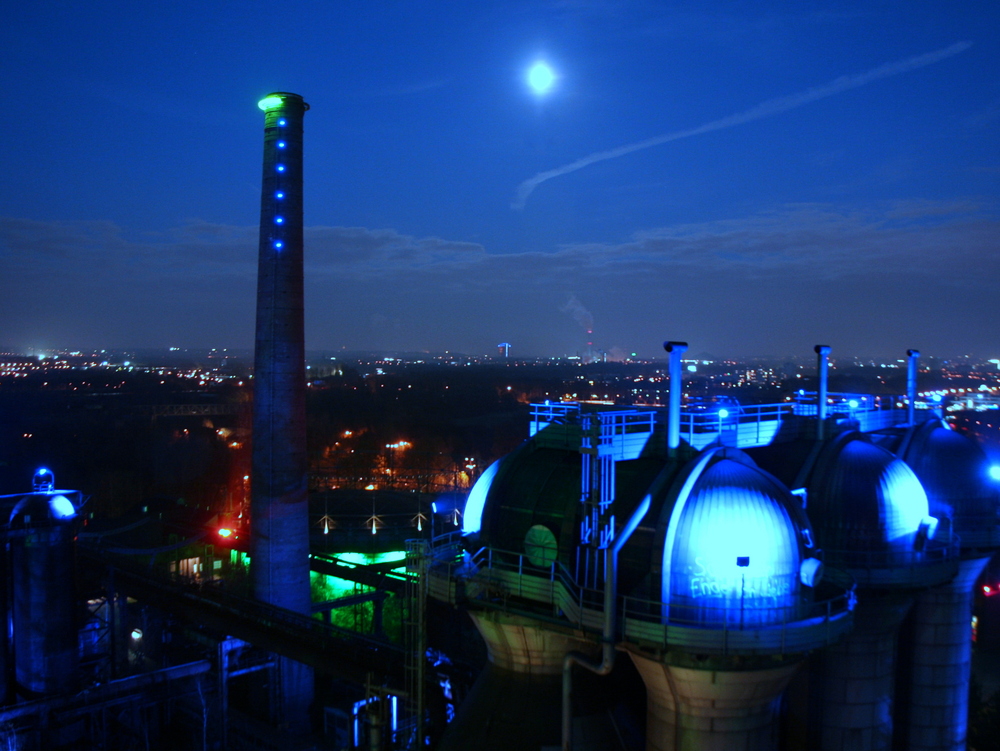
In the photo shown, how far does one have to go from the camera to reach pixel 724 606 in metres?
12.8

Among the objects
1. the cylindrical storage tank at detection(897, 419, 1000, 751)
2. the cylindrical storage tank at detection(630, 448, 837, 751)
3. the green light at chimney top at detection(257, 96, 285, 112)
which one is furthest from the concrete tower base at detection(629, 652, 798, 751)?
the green light at chimney top at detection(257, 96, 285, 112)

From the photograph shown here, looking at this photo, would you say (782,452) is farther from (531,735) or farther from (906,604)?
(531,735)

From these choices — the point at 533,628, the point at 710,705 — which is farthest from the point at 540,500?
the point at 710,705

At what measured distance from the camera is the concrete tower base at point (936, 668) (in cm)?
2162

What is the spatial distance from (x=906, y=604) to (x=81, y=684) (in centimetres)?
2490

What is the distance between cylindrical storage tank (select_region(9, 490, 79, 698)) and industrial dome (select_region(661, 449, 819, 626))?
19.6 metres

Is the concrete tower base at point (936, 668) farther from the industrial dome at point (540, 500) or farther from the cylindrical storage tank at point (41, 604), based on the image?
the cylindrical storage tank at point (41, 604)

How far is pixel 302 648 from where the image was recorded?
21.5m

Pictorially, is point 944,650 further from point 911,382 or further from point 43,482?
point 43,482

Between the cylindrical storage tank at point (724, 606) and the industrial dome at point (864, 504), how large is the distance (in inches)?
205

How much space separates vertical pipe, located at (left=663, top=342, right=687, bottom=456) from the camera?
15.3 metres

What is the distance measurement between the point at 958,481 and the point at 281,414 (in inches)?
872

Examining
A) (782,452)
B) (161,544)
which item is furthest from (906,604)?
(161,544)

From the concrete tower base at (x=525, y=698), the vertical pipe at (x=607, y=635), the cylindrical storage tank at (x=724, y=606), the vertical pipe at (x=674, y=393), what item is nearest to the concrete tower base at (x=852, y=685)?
the cylindrical storage tank at (x=724, y=606)
